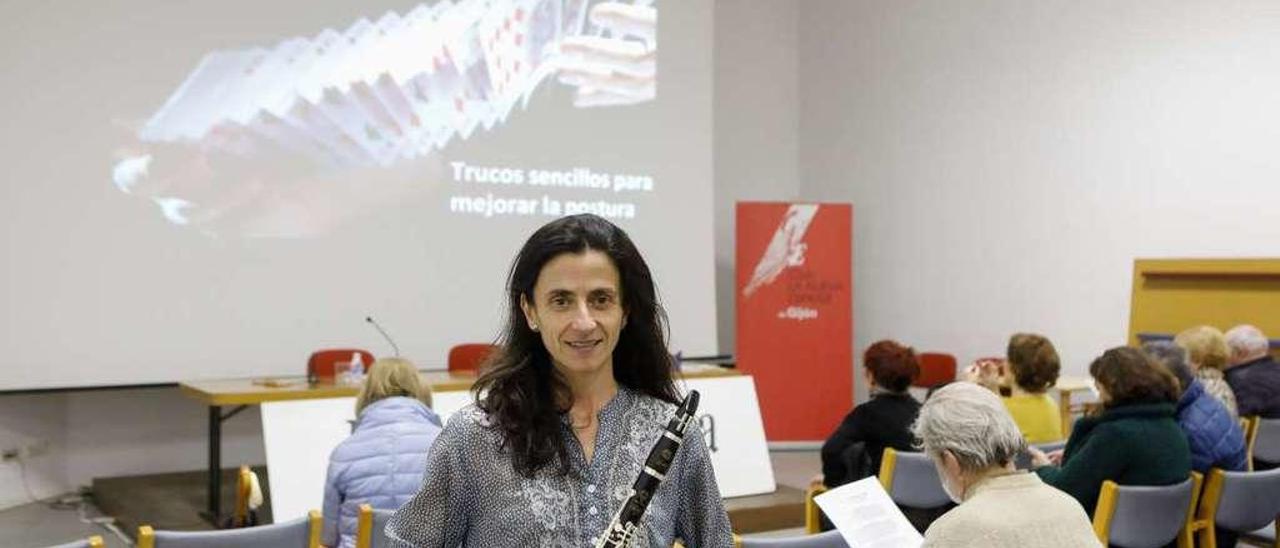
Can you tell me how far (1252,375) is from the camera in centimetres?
565

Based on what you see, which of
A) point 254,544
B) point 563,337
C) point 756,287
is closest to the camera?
point 563,337

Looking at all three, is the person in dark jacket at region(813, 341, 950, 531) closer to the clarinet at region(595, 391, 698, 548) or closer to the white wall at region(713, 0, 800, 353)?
the clarinet at region(595, 391, 698, 548)

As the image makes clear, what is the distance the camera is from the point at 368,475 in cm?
350

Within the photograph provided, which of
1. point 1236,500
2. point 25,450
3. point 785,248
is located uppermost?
point 785,248

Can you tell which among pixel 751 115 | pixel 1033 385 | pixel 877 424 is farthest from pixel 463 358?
pixel 751 115

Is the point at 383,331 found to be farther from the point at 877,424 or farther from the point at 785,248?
the point at 877,424

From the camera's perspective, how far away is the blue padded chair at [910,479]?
409 cm

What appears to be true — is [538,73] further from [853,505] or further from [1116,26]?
[853,505]

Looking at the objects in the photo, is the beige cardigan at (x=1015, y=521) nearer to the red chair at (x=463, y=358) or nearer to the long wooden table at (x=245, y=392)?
the long wooden table at (x=245, y=392)

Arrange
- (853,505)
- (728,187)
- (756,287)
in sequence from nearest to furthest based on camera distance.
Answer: (853,505), (756,287), (728,187)

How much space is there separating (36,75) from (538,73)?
9.57 ft

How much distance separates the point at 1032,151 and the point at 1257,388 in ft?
9.90

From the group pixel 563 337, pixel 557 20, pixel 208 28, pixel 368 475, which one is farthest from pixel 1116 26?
pixel 563 337

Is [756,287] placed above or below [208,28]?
below
